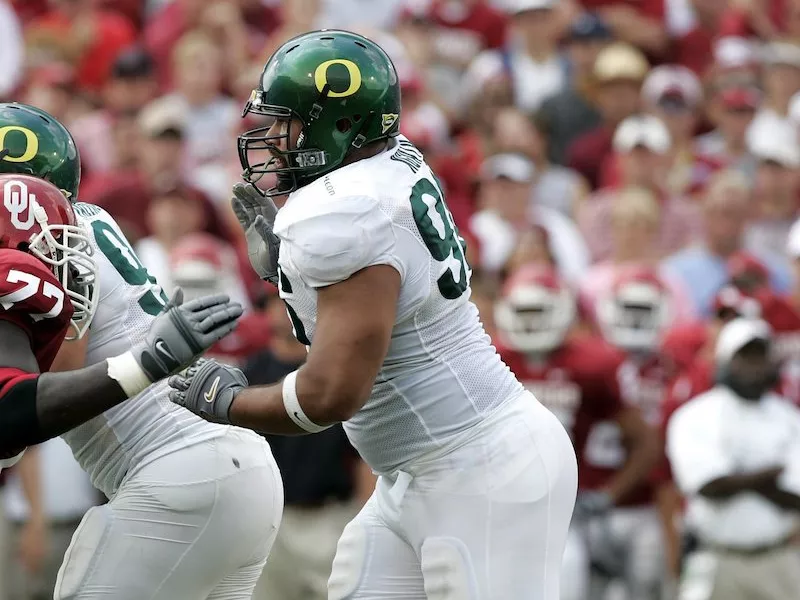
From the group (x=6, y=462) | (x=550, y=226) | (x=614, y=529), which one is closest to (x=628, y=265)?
(x=550, y=226)

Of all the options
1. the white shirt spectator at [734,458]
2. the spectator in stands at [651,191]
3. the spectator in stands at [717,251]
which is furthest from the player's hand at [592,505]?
the spectator in stands at [651,191]

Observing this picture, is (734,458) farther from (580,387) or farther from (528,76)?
(528,76)

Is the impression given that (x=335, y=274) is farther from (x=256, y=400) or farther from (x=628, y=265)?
(x=628, y=265)

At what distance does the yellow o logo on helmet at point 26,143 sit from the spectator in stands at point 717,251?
15.2ft

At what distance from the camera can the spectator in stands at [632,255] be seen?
781 centimetres

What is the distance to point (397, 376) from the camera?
3852mm

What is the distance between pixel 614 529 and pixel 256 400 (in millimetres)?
3772

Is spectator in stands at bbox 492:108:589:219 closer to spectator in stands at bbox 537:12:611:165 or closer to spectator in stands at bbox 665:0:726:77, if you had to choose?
spectator in stands at bbox 537:12:611:165

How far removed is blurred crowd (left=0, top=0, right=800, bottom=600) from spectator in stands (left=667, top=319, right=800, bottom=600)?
0.29 m

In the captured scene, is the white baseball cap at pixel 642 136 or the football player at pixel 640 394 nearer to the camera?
the football player at pixel 640 394

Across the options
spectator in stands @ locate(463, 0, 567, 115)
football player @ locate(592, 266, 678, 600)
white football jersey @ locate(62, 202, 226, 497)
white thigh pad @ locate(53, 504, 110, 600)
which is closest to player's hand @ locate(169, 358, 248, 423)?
white football jersey @ locate(62, 202, 226, 497)

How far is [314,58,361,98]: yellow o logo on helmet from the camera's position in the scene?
379cm

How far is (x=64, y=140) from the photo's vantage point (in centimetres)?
410

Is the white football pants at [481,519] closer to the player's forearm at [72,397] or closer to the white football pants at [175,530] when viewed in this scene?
the white football pants at [175,530]
